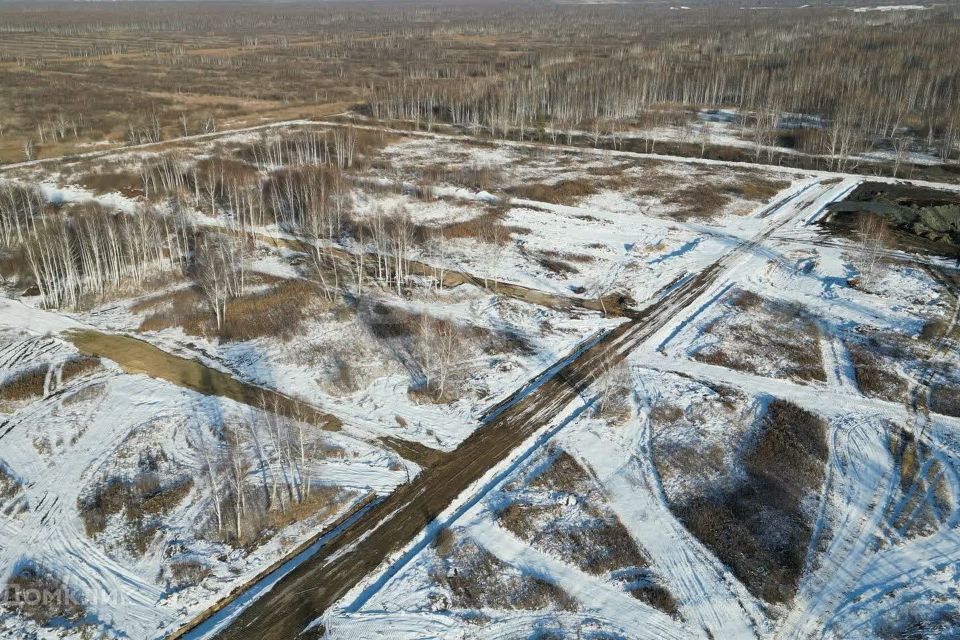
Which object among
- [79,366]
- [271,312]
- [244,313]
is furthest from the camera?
[271,312]

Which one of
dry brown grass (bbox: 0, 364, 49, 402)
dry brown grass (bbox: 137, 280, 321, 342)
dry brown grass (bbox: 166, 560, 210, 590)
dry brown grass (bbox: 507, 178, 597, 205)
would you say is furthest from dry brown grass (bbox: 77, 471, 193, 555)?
dry brown grass (bbox: 507, 178, 597, 205)

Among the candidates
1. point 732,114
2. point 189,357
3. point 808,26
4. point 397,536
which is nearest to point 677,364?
point 397,536

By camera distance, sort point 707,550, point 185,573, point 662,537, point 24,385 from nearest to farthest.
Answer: point 185,573 < point 707,550 < point 662,537 < point 24,385

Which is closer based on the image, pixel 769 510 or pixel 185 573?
pixel 185 573

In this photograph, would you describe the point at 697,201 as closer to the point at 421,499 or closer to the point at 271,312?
the point at 271,312

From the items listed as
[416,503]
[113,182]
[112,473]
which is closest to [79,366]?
[112,473]

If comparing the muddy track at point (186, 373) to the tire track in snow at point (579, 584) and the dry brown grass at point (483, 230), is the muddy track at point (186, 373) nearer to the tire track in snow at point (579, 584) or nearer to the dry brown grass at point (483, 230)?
the tire track in snow at point (579, 584)
